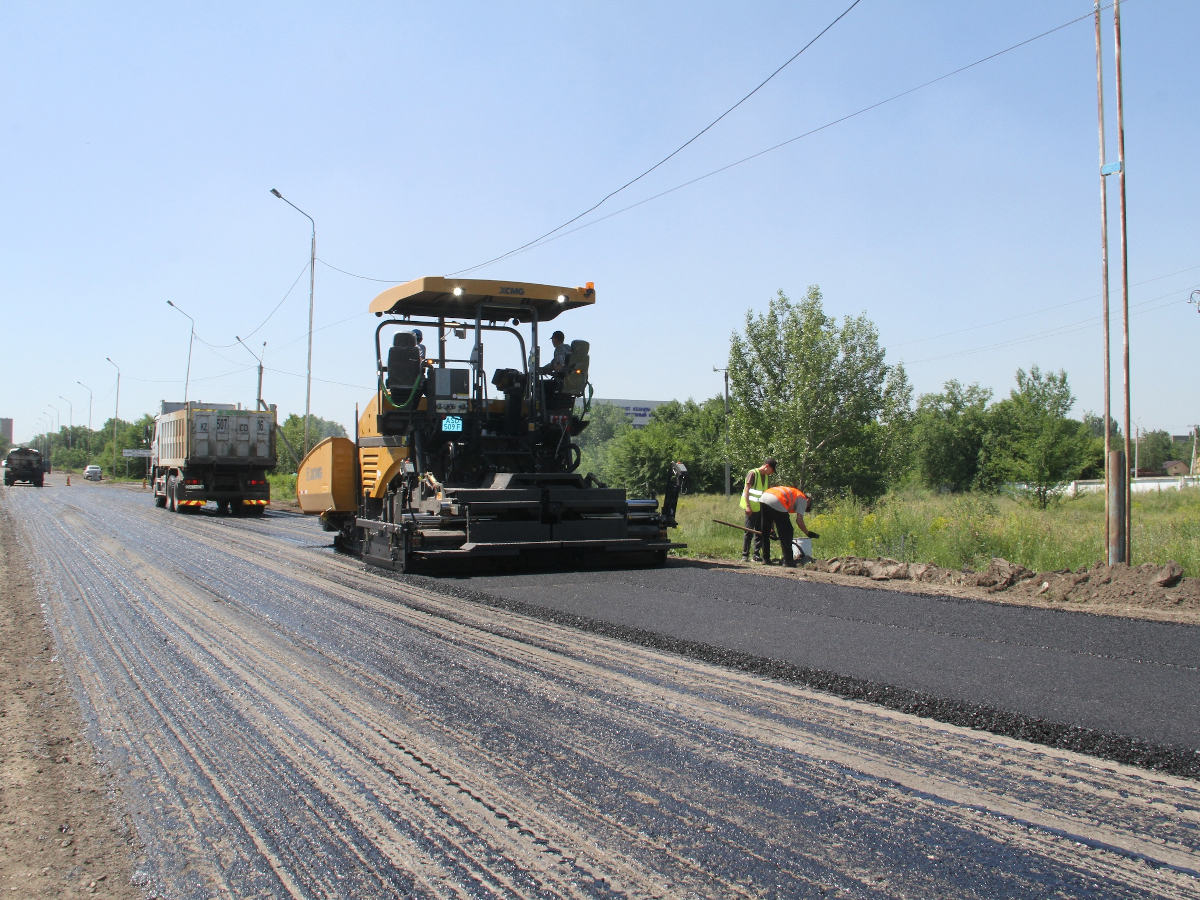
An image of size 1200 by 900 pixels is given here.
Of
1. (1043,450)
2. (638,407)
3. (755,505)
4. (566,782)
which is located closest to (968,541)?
(755,505)

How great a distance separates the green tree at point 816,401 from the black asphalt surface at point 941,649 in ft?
87.6

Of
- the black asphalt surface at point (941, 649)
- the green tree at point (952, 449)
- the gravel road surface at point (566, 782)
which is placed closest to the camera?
the gravel road surface at point (566, 782)

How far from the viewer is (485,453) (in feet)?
34.0

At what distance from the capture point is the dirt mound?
7.48 metres

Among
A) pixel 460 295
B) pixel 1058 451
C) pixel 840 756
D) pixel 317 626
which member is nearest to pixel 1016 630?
pixel 840 756

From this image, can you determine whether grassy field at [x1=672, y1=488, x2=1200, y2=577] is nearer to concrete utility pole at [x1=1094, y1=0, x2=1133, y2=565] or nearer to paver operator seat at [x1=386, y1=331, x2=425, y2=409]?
concrete utility pole at [x1=1094, y1=0, x2=1133, y2=565]

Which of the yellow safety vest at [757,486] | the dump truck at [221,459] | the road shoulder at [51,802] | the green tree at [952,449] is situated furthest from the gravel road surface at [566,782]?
the green tree at [952,449]

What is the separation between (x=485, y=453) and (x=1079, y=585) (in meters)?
6.24

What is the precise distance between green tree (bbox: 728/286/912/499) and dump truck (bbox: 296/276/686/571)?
80.9ft

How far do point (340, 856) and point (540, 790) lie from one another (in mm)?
775

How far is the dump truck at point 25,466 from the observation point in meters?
47.2

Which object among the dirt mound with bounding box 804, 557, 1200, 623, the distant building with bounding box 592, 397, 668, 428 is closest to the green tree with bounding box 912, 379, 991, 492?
the dirt mound with bounding box 804, 557, 1200, 623

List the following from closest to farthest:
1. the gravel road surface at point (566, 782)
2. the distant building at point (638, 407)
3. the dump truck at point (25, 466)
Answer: the gravel road surface at point (566, 782)
the dump truck at point (25, 466)
the distant building at point (638, 407)

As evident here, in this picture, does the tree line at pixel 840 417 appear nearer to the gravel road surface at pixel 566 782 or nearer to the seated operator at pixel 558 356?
the seated operator at pixel 558 356
